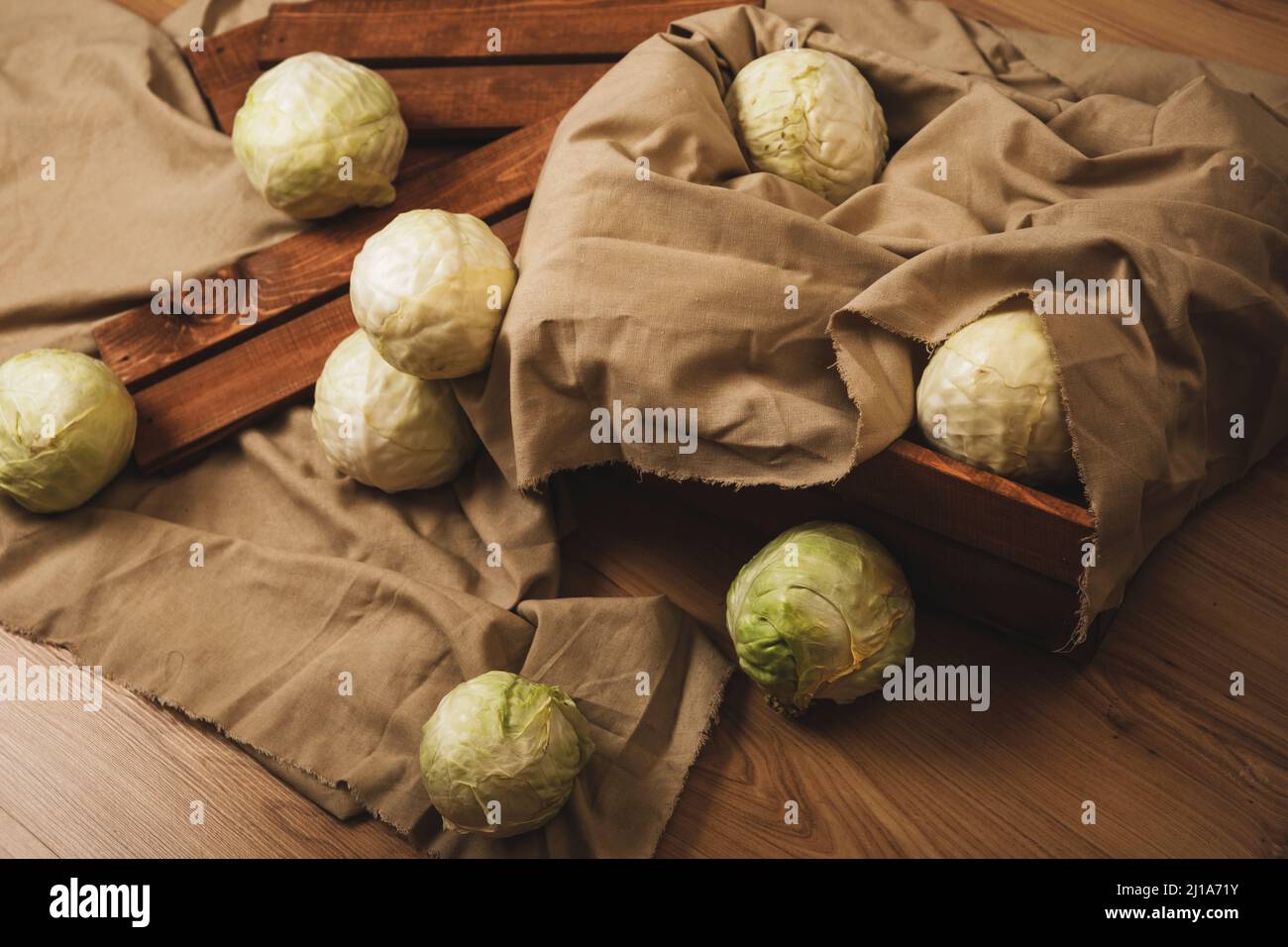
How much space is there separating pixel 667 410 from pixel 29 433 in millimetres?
1351

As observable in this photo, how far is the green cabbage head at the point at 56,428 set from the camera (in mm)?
2387

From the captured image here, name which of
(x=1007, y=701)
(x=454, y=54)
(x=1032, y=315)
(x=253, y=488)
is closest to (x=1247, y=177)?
(x=1032, y=315)

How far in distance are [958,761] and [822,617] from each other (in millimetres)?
427

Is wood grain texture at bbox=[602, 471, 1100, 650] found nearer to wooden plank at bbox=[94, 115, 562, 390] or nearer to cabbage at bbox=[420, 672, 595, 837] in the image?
cabbage at bbox=[420, 672, 595, 837]

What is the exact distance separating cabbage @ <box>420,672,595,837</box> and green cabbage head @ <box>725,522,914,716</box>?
381 mm

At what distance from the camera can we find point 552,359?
85.0 inches

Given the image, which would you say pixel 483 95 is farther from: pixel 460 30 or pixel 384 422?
pixel 384 422

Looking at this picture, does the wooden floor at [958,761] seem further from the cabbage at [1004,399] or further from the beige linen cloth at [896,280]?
the cabbage at [1004,399]

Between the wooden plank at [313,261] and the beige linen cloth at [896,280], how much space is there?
0.38 metres

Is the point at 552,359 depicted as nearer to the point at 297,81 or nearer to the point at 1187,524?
the point at 297,81

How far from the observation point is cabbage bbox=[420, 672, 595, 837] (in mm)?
1980

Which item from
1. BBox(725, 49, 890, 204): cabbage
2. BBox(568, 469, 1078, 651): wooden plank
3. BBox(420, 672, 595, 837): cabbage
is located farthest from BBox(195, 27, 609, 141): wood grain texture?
BBox(420, 672, 595, 837): cabbage

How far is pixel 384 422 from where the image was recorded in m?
2.35

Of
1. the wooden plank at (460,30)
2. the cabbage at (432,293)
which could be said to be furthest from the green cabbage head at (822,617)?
the wooden plank at (460,30)
